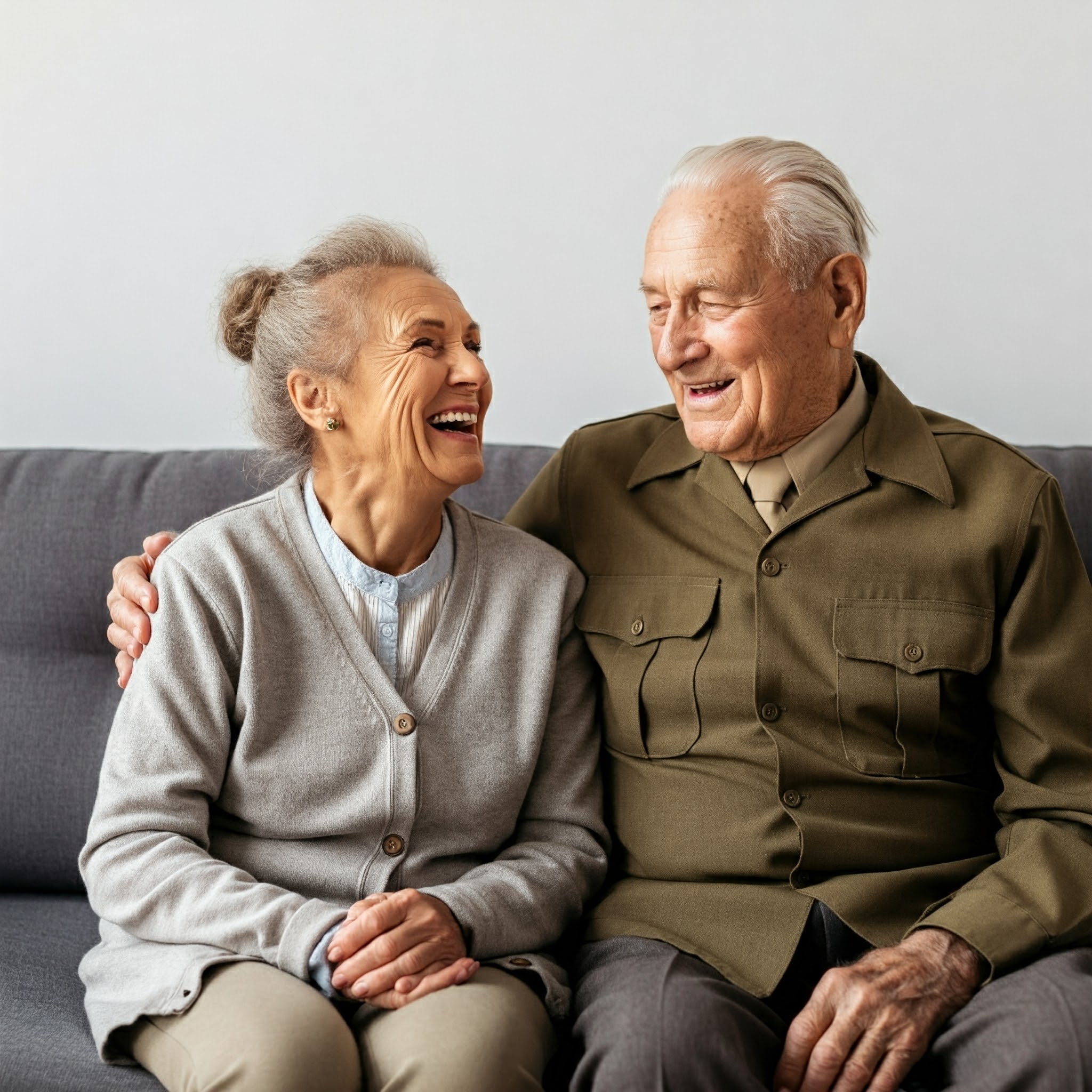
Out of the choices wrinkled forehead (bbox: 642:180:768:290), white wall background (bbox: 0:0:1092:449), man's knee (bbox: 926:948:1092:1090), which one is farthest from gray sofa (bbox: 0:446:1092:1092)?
man's knee (bbox: 926:948:1092:1090)

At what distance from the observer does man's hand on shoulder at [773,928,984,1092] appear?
1.44 m

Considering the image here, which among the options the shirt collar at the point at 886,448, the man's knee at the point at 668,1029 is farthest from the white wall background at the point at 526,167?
the man's knee at the point at 668,1029

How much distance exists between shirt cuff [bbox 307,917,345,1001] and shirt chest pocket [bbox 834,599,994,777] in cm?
70

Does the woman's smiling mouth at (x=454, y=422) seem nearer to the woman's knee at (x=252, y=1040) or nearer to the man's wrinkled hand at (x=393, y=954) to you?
the man's wrinkled hand at (x=393, y=954)

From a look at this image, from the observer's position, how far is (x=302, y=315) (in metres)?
1.72

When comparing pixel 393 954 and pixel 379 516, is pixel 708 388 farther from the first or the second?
pixel 393 954

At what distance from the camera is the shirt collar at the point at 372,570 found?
1.70 metres

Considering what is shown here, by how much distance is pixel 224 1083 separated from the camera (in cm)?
134

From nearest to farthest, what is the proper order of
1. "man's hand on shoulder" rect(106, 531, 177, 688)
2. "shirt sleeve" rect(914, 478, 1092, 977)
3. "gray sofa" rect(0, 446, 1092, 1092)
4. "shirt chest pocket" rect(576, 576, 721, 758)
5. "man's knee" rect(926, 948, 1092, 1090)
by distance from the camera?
"man's knee" rect(926, 948, 1092, 1090) < "shirt sleeve" rect(914, 478, 1092, 977) < "man's hand on shoulder" rect(106, 531, 177, 688) < "shirt chest pocket" rect(576, 576, 721, 758) < "gray sofa" rect(0, 446, 1092, 1092)

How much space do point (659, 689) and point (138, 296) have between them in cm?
135

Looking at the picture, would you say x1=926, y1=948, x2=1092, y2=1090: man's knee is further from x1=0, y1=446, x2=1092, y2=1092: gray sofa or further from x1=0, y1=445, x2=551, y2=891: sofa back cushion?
x1=0, y1=445, x2=551, y2=891: sofa back cushion

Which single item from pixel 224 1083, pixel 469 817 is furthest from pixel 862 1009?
pixel 224 1083

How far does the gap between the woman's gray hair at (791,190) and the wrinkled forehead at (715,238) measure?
2 cm

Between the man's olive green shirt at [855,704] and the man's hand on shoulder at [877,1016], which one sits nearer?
the man's hand on shoulder at [877,1016]
